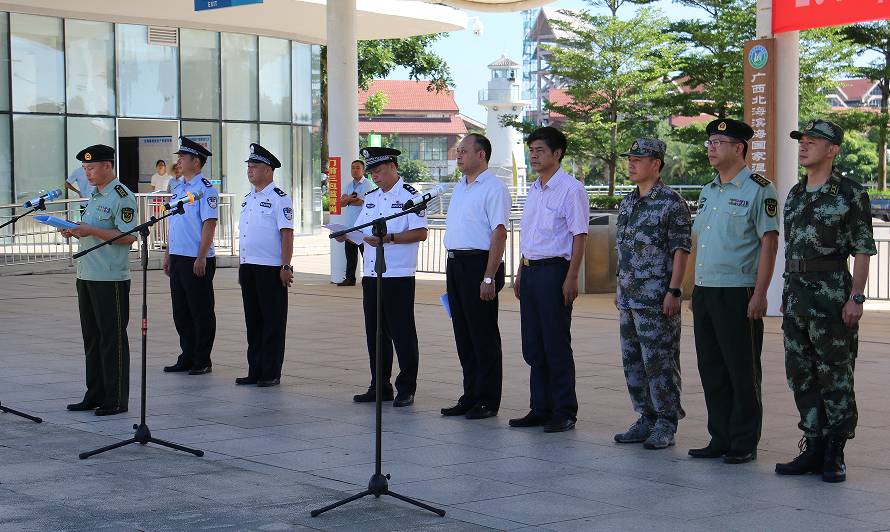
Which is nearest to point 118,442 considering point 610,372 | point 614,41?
point 610,372

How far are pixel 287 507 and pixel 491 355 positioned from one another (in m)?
2.79

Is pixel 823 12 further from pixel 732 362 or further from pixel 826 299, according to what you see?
pixel 826 299

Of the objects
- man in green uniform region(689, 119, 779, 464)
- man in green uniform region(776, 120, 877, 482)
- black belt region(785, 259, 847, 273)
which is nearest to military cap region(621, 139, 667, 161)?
man in green uniform region(689, 119, 779, 464)

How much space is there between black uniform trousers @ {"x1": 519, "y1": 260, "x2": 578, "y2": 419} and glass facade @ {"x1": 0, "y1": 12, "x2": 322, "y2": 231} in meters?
17.6

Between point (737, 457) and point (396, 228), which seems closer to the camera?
point (737, 457)

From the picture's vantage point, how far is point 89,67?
90.6ft

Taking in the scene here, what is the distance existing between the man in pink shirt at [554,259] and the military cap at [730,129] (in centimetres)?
115

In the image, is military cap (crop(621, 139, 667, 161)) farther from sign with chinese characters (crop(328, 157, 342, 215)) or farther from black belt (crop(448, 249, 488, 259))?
sign with chinese characters (crop(328, 157, 342, 215))

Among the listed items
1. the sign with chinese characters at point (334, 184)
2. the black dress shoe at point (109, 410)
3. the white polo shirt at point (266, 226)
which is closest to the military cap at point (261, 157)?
the white polo shirt at point (266, 226)

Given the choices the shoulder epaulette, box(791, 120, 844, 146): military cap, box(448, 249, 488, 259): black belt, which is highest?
box(791, 120, 844, 146): military cap

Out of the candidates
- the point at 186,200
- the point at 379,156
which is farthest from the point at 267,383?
the point at 186,200

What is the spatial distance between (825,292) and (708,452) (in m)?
1.22

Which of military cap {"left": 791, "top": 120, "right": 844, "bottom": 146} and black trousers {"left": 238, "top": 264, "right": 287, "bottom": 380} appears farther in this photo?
black trousers {"left": 238, "top": 264, "right": 287, "bottom": 380}

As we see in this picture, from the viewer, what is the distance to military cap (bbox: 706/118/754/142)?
23.6 feet
